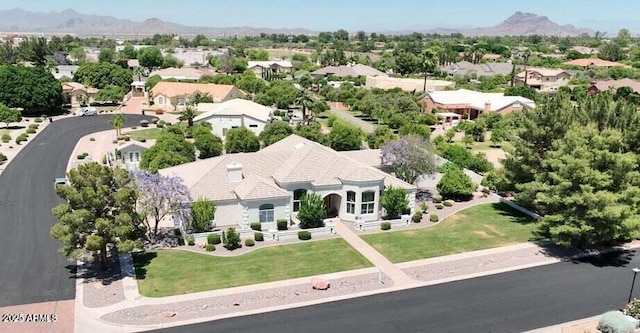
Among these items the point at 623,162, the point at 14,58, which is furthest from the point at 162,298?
the point at 14,58

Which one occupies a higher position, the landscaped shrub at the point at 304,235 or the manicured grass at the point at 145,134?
the manicured grass at the point at 145,134

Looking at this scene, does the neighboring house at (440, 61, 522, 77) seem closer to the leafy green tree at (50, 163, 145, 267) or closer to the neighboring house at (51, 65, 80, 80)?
the neighboring house at (51, 65, 80, 80)

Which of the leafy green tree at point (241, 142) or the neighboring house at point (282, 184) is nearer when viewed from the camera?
the neighboring house at point (282, 184)

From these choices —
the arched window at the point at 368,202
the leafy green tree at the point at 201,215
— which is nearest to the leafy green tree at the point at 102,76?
the leafy green tree at the point at 201,215

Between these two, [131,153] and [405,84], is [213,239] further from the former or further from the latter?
[405,84]

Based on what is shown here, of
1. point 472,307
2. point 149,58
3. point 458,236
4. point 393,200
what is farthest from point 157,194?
point 149,58

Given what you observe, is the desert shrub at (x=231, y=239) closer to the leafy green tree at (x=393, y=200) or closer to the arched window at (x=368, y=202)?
the arched window at (x=368, y=202)

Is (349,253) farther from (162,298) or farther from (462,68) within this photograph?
(462,68)

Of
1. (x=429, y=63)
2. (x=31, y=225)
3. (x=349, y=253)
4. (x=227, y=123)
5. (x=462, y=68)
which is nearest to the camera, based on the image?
(x=349, y=253)
